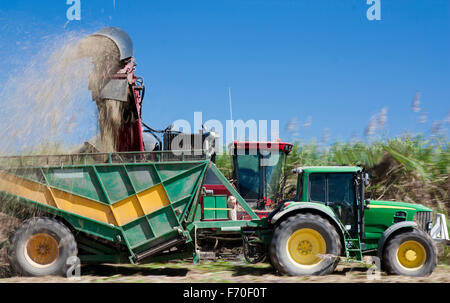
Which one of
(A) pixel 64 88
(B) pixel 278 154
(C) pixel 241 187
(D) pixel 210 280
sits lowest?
(D) pixel 210 280

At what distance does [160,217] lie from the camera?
22.5 feet

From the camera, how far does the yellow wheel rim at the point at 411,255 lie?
649cm

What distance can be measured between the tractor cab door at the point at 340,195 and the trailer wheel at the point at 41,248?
368cm

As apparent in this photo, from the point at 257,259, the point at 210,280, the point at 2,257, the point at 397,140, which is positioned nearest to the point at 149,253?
the point at 210,280

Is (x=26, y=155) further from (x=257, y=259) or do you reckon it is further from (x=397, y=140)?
(x=397, y=140)

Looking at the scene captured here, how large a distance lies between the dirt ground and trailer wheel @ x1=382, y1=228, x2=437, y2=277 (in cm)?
13

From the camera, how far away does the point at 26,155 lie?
7.12m

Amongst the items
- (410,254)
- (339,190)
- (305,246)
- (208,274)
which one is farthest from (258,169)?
(410,254)

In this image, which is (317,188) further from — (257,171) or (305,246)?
(257,171)

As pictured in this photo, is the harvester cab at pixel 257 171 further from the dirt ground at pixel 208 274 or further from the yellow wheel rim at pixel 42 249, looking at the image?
the yellow wheel rim at pixel 42 249

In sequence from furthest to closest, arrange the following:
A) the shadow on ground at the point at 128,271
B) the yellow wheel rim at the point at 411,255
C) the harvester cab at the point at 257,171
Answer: the harvester cab at the point at 257,171 → the shadow on ground at the point at 128,271 → the yellow wheel rim at the point at 411,255

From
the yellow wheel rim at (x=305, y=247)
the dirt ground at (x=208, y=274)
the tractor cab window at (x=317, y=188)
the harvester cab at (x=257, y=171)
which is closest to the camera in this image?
the dirt ground at (x=208, y=274)

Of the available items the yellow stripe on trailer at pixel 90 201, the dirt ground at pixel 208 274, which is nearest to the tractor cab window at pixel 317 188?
the dirt ground at pixel 208 274

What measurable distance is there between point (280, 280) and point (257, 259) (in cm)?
74
